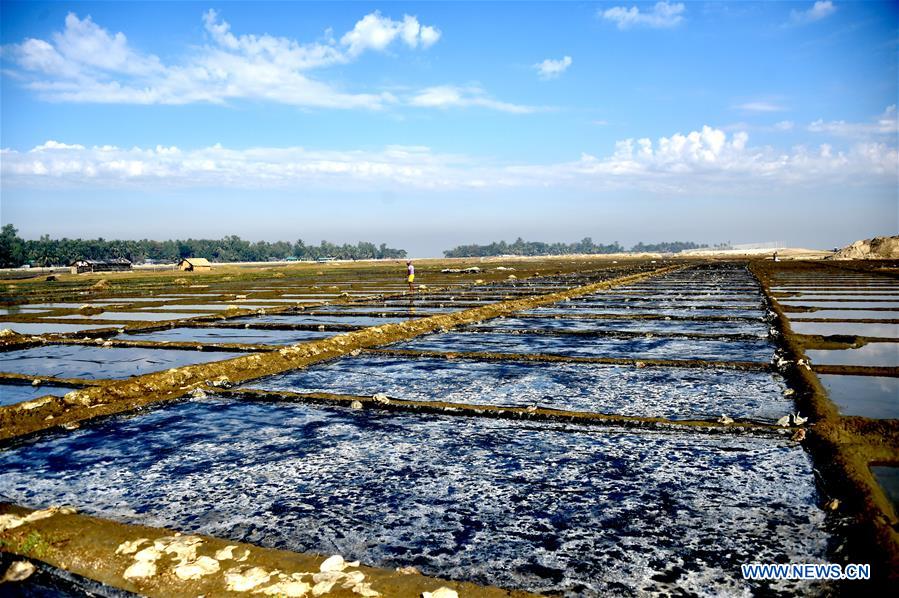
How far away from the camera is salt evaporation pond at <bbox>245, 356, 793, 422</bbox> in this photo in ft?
20.1

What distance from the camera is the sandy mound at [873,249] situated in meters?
69.6

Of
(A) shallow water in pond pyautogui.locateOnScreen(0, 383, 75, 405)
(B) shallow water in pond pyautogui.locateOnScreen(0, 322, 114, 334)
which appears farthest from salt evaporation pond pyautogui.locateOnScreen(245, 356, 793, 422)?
(B) shallow water in pond pyautogui.locateOnScreen(0, 322, 114, 334)

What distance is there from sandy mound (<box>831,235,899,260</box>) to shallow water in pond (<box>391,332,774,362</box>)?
75.6 meters

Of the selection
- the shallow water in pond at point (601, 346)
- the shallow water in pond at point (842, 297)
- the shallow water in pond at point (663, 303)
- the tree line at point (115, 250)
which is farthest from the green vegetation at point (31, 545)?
the tree line at point (115, 250)

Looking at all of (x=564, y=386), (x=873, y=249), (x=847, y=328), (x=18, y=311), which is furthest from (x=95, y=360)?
(x=873, y=249)

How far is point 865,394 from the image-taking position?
21.0 feet

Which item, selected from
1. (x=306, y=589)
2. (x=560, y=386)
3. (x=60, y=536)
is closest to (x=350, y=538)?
(x=306, y=589)

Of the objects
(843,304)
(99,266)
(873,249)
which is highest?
(873,249)

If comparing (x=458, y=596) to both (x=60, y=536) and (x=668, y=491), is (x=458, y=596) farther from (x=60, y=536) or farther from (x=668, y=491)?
(x=60, y=536)

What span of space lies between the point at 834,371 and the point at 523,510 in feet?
20.1

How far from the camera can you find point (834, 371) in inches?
300

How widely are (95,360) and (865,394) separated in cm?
1156

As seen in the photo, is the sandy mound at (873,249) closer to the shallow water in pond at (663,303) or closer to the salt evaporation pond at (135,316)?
the shallow water in pond at (663,303)

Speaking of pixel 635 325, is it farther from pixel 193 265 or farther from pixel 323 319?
pixel 193 265
